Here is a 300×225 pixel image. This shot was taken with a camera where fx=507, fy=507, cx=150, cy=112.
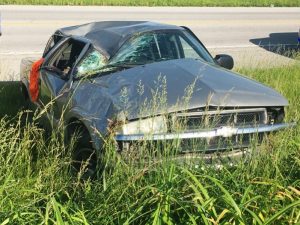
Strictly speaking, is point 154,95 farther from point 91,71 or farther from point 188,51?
point 188,51

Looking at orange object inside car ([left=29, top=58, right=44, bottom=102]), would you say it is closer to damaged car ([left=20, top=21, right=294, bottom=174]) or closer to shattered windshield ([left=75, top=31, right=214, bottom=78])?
damaged car ([left=20, top=21, right=294, bottom=174])

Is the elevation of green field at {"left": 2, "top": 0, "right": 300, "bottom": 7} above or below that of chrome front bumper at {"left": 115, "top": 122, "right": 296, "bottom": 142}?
below

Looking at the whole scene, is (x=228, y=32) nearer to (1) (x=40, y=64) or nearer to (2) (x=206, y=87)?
(1) (x=40, y=64)

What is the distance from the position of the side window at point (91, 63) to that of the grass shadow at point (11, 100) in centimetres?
163

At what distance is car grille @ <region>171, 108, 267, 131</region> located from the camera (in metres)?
4.15

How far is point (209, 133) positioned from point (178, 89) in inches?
21.5

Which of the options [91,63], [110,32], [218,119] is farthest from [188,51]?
[218,119]

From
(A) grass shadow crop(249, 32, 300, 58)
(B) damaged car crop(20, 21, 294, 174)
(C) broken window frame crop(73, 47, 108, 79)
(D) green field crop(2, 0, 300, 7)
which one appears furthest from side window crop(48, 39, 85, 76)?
(D) green field crop(2, 0, 300, 7)

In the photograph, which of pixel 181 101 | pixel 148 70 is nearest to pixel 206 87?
pixel 181 101

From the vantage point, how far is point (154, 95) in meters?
4.38

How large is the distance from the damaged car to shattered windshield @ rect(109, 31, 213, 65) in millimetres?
11

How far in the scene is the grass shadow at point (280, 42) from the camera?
1630 centimetres

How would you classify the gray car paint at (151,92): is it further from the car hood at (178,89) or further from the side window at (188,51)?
the side window at (188,51)

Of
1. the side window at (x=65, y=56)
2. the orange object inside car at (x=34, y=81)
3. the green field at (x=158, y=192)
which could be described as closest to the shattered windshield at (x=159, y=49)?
the side window at (x=65, y=56)
